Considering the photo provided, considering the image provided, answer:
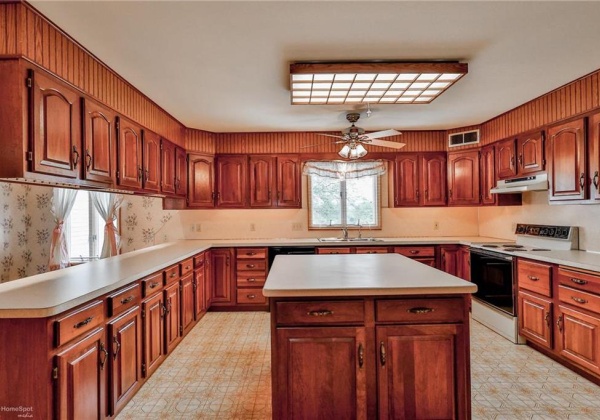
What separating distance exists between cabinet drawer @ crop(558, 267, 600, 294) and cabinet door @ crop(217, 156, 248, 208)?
365 centimetres

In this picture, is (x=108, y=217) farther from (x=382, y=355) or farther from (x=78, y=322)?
(x=382, y=355)

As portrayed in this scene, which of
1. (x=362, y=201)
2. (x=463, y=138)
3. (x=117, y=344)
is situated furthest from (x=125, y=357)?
(x=463, y=138)

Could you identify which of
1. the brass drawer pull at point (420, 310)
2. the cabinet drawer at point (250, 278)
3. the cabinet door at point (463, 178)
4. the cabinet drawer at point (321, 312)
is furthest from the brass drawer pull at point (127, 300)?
the cabinet door at point (463, 178)

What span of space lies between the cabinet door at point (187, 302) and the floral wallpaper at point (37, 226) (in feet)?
4.88

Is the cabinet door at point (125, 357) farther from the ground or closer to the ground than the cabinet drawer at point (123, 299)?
closer to the ground

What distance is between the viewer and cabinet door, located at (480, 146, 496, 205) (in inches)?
161

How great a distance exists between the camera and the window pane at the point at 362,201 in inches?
194

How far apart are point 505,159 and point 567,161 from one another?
0.90m

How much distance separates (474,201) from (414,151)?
1080 millimetres

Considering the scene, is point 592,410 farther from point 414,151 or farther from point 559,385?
point 414,151

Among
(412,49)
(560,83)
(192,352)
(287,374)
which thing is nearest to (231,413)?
(287,374)

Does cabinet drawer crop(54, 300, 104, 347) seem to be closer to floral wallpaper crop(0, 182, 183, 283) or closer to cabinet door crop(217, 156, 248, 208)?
floral wallpaper crop(0, 182, 183, 283)

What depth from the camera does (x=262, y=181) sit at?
4668 mm

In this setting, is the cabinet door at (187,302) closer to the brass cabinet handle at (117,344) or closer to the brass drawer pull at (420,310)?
the brass cabinet handle at (117,344)
